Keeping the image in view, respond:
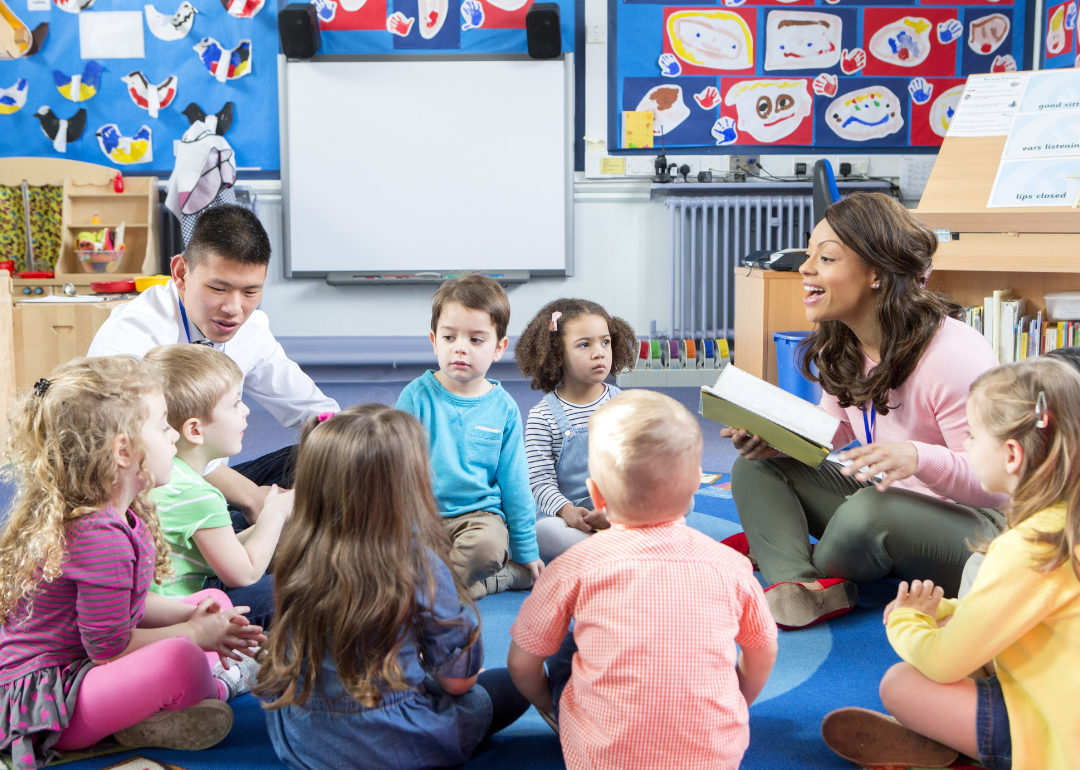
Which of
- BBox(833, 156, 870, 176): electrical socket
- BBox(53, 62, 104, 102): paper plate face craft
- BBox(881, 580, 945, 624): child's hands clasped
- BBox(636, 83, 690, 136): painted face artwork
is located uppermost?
BBox(53, 62, 104, 102): paper plate face craft

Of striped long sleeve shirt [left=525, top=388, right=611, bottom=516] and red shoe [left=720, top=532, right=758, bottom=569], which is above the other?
striped long sleeve shirt [left=525, top=388, right=611, bottom=516]

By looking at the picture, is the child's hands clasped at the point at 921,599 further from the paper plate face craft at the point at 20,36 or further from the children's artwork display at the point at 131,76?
the paper plate face craft at the point at 20,36

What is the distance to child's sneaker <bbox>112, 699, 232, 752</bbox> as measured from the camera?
4.00 feet

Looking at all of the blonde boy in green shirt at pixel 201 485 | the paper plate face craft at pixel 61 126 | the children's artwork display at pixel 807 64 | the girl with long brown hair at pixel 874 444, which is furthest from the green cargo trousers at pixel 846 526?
the paper plate face craft at pixel 61 126

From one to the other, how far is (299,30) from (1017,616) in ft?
13.8

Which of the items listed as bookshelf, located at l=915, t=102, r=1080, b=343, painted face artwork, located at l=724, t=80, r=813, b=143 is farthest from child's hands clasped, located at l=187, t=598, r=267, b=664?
painted face artwork, located at l=724, t=80, r=813, b=143

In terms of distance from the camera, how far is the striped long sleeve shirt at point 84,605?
1110mm

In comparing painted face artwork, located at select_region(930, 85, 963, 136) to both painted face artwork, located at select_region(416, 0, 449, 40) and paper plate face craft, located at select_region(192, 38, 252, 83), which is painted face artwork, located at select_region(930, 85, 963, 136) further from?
paper plate face craft, located at select_region(192, 38, 252, 83)

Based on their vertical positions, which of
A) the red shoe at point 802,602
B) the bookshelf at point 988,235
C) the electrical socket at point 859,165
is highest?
the electrical socket at point 859,165

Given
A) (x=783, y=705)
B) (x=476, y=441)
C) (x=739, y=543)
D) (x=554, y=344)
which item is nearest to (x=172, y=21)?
(x=554, y=344)

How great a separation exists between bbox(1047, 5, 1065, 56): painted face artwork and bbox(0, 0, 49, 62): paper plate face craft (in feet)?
16.2

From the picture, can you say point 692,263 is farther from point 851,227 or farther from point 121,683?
point 121,683

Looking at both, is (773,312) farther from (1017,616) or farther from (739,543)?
(1017,616)

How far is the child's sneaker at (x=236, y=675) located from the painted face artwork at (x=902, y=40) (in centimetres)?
430
